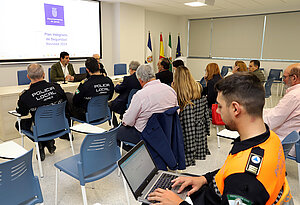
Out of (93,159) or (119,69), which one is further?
(119,69)

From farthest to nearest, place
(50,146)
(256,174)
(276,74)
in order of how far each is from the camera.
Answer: (276,74) < (50,146) < (256,174)

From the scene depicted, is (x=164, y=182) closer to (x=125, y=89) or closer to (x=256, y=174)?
(x=256, y=174)

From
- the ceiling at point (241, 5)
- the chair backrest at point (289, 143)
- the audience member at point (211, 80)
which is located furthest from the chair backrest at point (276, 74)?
the chair backrest at point (289, 143)

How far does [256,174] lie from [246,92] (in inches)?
13.1

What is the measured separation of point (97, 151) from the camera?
6.28ft

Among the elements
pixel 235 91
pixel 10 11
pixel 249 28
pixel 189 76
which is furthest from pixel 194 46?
pixel 235 91

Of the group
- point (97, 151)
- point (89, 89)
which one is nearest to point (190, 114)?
point (97, 151)

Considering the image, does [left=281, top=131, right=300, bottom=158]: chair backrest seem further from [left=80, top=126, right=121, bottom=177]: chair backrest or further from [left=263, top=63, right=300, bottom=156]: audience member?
[left=80, top=126, right=121, bottom=177]: chair backrest

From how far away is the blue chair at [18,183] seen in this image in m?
1.41

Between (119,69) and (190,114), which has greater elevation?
(119,69)

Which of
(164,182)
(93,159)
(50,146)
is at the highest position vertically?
(164,182)

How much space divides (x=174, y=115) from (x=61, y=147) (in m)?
2.09

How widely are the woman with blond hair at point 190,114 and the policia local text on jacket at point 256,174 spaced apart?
5.16 feet

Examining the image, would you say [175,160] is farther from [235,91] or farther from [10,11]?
[10,11]
